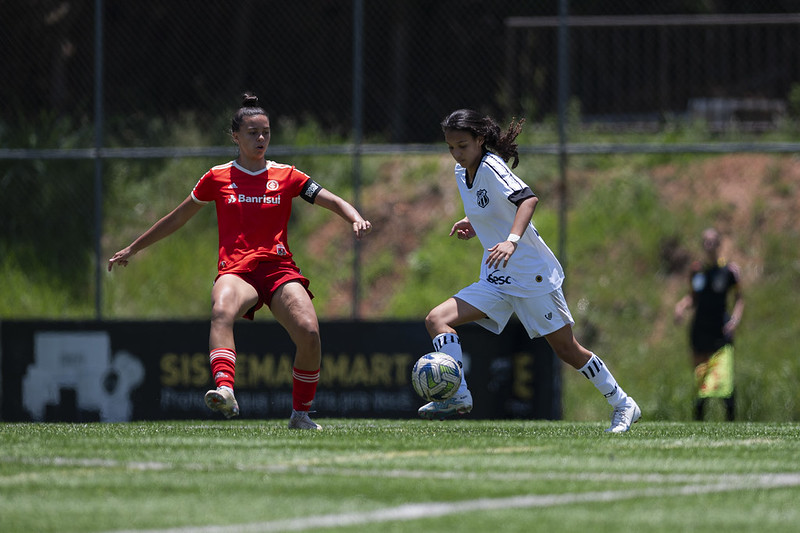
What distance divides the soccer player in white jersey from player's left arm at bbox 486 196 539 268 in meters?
0.06

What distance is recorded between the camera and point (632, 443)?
21.7 ft

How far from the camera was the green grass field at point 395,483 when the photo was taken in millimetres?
4121

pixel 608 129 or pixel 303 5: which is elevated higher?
pixel 303 5

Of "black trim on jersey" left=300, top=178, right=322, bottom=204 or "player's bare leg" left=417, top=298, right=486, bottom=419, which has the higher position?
"black trim on jersey" left=300, top=178, right=322, bottom=204

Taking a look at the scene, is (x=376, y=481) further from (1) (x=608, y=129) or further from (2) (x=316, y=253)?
(1) (x=608, y=129)

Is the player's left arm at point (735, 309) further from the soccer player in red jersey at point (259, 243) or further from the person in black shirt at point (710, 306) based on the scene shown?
the soccer player in red jersey at point (259, 243)

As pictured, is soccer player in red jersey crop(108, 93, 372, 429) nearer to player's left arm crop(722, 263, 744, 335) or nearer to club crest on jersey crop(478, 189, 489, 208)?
club crest on jersey crop(478, 189, 489, 208)

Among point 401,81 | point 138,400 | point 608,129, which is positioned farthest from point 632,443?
point 608,129

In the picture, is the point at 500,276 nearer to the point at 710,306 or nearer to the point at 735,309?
the point at 735,309

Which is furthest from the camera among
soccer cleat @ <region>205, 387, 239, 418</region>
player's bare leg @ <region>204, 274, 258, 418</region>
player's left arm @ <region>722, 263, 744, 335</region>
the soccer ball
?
player's left arm @ <region>722, 263, 744, 335</region>

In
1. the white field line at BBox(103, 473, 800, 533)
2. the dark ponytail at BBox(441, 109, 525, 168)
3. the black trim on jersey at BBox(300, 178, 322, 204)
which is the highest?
the dark ponytail at BBox(441, 109, 525, 168)

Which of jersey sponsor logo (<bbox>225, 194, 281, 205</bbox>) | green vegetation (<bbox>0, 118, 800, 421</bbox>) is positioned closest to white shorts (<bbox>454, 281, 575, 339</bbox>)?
jersey sponsor logo (<bbox>225, 194, 281, 205</bbox>)

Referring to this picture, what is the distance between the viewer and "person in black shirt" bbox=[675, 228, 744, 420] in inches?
498

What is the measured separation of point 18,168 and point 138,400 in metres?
4.09
